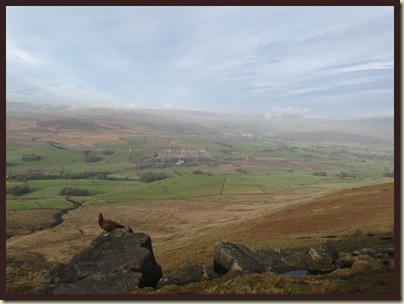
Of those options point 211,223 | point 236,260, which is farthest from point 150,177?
point 236,260

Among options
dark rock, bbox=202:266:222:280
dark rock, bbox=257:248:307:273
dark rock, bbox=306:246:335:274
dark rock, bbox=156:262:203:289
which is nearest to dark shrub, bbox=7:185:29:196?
dark rock, bbox=156:262:203:289

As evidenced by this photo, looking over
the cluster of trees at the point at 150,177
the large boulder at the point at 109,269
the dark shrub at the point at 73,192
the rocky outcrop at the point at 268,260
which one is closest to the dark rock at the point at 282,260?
the rocky outcrop at the point at 268,260

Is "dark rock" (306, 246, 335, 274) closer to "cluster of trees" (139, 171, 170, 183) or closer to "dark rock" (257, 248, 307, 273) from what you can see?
"dark rock" (257, 248, 307, 273)

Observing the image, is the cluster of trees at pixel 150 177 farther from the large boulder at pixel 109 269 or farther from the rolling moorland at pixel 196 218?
the large boulder at pixel 109 269

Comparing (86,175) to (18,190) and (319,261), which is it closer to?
(18,190)

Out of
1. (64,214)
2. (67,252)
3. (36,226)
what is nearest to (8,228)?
(36,226)

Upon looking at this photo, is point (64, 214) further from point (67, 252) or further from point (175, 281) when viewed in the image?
point (175, 281)
